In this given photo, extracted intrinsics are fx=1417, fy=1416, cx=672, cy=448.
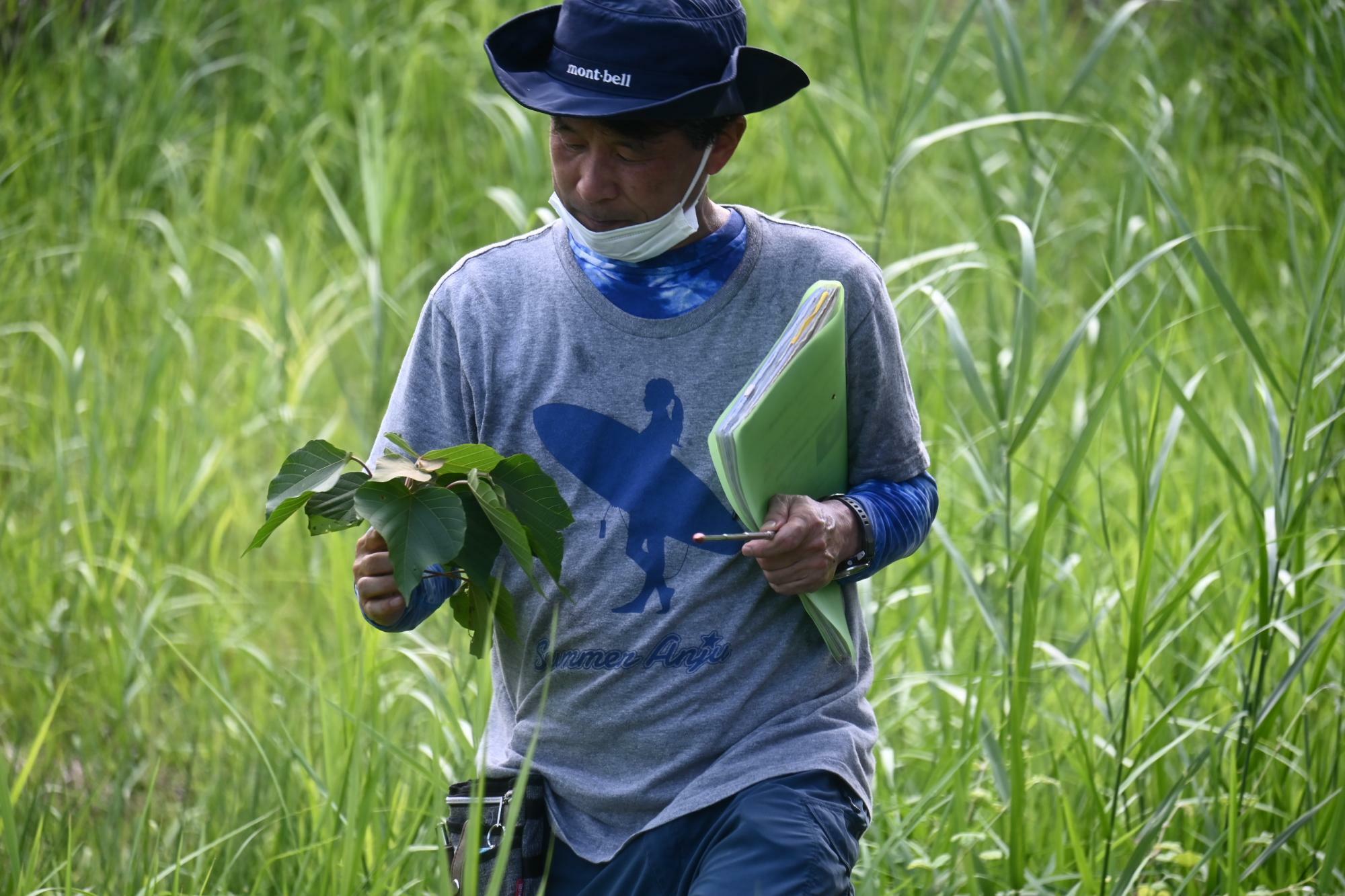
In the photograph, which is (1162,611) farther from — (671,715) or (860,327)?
(671,715)

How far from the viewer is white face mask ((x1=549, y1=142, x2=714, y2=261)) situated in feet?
6.07

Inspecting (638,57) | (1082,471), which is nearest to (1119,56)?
(1082,471)

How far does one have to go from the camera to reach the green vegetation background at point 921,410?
240cm

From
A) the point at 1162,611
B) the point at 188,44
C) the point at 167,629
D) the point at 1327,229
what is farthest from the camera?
the point at 188,44

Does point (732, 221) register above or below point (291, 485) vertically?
above

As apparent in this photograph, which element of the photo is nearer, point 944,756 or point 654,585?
point 654,585

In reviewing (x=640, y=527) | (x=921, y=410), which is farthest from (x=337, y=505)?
(x=921, y=410)

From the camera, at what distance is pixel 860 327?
1.93m

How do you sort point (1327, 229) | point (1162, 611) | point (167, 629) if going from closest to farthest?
1. point (1162, 611)
2. point (1327, 229)
3. point (167, 629)

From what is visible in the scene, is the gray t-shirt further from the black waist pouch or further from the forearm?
the forearm

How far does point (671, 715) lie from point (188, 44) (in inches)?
165

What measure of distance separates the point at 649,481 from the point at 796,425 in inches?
8.1

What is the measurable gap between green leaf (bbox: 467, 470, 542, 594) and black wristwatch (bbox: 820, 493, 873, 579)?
421mm

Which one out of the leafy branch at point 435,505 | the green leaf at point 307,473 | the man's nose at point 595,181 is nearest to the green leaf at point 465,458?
the leafy branch at point 435,505
